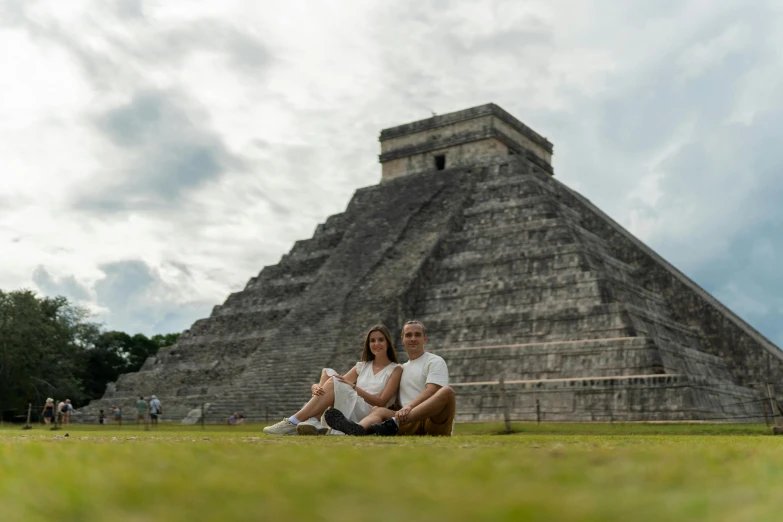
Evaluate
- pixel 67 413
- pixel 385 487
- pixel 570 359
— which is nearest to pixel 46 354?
pixel 67 413

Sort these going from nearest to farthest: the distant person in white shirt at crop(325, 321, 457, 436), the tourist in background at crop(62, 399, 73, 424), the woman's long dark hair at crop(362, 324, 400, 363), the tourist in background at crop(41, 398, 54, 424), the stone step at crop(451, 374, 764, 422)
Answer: the distant person in white shirt at crop(325, 321, 457, 436) → the woman's long dark hair at crop(362, 324, 400, 363) → the stone step at crop(451, 374, 764, 422) → the tourist in background at crop(41, 398, 54, 424) → the tourist in background at crop(62, 399, 73, 424)

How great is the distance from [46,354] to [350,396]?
26894 mm

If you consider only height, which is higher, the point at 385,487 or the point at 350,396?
the point at 350,396

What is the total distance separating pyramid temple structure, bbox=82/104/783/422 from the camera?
666 inches

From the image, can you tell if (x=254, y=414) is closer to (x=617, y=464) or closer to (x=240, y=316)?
(x=240, y=316)

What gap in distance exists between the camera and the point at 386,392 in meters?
7.25

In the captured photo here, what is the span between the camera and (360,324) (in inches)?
829

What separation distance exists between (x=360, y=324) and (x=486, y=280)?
11.4ft

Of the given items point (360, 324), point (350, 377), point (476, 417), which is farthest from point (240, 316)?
point (350, 377)

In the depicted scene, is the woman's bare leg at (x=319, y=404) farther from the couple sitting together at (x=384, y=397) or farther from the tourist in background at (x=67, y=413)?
the tourist in background at (x=67, y=413)

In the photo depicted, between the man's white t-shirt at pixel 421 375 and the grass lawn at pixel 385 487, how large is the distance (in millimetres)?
3723

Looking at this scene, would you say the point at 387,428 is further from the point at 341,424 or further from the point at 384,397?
the point at 384,397

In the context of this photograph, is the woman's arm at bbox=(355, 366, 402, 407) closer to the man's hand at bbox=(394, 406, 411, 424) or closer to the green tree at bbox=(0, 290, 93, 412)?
the man's hand at bbox=(394, 406, 411, 424)

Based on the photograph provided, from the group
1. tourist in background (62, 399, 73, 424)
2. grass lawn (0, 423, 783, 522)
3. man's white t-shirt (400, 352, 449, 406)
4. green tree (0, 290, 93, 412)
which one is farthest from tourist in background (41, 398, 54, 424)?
grass lawn (0, 423, 783, 522)
